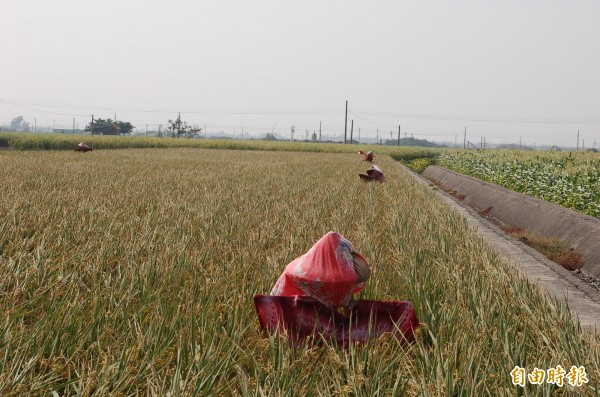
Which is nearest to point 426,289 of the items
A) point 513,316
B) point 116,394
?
point 513,316

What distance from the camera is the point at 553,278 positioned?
152 inches

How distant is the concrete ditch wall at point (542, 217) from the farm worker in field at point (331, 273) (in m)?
3.44

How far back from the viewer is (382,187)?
9.89 m

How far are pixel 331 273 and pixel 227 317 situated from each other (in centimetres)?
57

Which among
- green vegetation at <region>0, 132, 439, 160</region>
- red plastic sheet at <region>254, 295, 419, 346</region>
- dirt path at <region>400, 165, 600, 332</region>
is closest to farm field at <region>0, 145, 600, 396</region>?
red plastic sheet at <region>254, 295, 419, 346</region>

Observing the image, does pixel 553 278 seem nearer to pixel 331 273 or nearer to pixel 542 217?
pixel 331 273

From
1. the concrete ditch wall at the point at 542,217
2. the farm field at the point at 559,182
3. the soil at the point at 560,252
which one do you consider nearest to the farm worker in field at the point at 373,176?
the concrete ditch wall at the point at 542,217

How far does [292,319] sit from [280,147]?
38.4 metres

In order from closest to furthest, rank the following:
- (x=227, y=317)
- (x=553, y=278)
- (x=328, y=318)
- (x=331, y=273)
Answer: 1. (x=331, y=273)
2. (x=328, y=318)
3. (x=227, y=317)
4. (x=553, y=278)

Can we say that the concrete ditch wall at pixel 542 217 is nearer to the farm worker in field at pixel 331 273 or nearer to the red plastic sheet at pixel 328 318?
the red plastic sheet at pixel 328 318

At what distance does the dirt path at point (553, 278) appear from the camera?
9.66 ft

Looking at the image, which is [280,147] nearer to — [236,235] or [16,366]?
[236,235]

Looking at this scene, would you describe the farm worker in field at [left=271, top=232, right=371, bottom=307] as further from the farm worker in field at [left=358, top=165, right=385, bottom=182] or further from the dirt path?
the farm worker in field at [left=358, top=165, right=385, bottom=182]

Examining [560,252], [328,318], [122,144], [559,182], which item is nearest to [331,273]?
[328,318]
